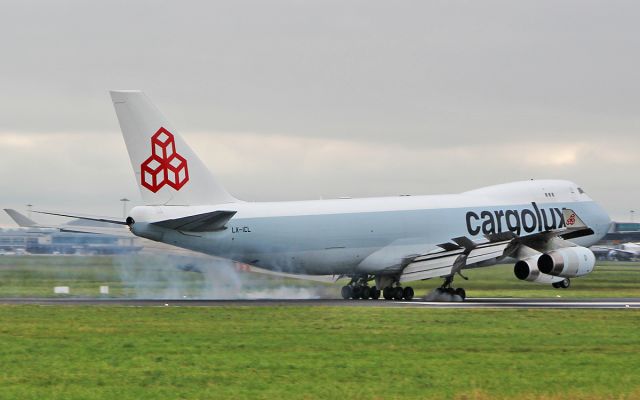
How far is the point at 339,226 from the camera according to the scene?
196 feet

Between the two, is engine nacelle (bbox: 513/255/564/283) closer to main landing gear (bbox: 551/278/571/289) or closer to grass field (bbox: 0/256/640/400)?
main landing gear (bbox: 551/278/571/289)

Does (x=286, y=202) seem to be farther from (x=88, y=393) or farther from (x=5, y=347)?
(x=88, y=393)

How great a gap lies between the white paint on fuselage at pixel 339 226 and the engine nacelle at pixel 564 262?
22.8ft

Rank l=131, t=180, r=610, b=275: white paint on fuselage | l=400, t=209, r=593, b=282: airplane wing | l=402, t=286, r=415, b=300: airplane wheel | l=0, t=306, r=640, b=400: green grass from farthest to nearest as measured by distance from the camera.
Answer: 1. l=402, t=286, r=415, b=300: airplane wheel
2. l=400, t=209, r=593, b=282: airplane wing
3. l=131, t=180, r=610, b=275: white paint on fuselage
4. l=0, t=306, r=640, b=400: green grass

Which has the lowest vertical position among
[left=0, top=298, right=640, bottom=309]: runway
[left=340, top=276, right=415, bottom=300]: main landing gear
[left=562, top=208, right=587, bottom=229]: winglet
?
[left=0, top=298, right=640, bottom=309]: runway

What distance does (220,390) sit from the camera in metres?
23.4

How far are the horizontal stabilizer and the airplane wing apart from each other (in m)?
11.0

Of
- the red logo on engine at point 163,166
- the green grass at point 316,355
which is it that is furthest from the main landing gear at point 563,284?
the red logo on engine at point 163,166

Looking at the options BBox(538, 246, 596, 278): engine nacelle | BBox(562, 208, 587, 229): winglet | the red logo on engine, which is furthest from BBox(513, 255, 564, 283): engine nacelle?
the red logo on engine

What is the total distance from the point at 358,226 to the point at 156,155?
37.6 ft

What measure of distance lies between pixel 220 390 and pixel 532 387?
6.00 m

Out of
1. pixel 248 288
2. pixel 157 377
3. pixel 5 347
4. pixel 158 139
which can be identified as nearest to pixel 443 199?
pixel 248 288

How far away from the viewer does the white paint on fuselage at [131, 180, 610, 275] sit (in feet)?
181

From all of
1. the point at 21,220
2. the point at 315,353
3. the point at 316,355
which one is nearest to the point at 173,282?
the point at 21,220
